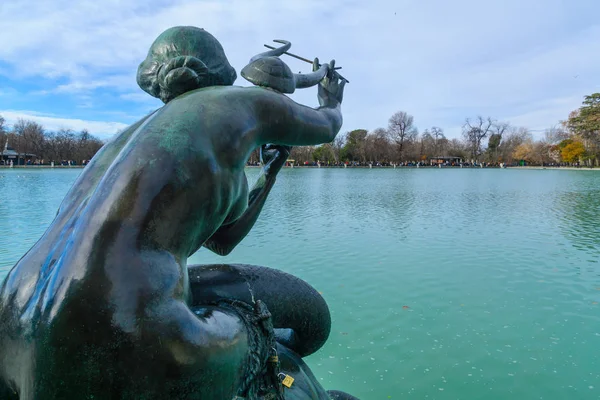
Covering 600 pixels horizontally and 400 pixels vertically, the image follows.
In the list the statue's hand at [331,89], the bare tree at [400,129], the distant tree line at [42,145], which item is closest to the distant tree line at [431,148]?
the bare tree at [400,129]

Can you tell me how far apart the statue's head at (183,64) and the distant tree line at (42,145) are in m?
95.2

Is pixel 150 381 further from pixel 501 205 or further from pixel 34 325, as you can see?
pixel 501 205

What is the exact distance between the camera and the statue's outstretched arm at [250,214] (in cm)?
205

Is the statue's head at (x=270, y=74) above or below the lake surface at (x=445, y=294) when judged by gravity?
above

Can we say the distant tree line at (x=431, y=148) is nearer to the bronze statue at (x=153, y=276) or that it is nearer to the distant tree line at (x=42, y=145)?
the distant tree line at (x=42, y=145)

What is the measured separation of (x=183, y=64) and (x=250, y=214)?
71cm

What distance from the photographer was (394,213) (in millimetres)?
16422

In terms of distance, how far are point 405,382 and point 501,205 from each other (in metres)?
16.5

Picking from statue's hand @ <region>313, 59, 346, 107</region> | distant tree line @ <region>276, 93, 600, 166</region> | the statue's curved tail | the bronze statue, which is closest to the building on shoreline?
distant tree line @ <region>276, 93, 600, 166</region>

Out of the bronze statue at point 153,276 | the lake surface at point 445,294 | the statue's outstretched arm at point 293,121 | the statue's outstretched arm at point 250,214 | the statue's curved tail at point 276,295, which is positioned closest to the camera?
the bronze statue at point 153,276

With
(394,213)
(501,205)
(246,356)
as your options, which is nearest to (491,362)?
(246,356)

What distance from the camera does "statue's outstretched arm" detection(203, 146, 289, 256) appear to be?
205 centimetres

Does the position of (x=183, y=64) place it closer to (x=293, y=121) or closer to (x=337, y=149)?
(x=293, y=121)

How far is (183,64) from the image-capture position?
1769 millimetres
